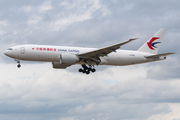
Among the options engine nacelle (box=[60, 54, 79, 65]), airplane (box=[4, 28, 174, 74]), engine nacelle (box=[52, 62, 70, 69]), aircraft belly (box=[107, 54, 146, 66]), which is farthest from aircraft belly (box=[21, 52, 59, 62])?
aircraft belly (box=[107, 54, 146, 66])

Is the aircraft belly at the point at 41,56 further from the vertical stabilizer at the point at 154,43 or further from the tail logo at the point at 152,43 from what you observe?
the tail logo at the point at 152,43

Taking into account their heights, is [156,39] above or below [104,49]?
above

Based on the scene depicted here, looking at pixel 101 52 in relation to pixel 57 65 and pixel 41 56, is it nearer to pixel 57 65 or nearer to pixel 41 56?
pixel 41 56

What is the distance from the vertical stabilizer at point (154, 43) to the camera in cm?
5538

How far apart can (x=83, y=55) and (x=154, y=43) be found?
16.3m

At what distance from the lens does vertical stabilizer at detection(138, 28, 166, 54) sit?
55.4m

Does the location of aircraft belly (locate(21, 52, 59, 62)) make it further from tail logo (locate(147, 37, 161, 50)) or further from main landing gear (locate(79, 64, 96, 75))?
tail logo (locate(147, 37, 161, 50))

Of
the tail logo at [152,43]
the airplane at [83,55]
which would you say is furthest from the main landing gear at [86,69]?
the tail logo at [152,43]

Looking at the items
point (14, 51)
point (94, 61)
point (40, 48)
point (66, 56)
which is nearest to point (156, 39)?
point (94, 61)

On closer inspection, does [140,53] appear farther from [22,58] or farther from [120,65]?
[22,58]

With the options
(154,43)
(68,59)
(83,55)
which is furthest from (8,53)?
(154,43)

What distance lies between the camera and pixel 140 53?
5334 centimetres

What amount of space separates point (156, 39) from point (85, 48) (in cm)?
1575

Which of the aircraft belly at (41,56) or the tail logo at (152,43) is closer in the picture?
the aircraft belly at (41,56)
